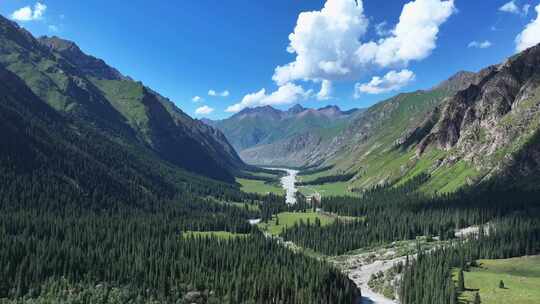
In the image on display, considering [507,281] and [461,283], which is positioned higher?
[507,281]

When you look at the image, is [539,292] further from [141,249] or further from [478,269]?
[141,249]

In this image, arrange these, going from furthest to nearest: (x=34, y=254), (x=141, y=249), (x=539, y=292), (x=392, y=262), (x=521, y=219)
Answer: (x=521, y=219), (x=392, y=262), (x=141, y=249), (x=34, y=254), (x=539, y=292)

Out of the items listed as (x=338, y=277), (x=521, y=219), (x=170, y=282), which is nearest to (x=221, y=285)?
(x=170, y=282)

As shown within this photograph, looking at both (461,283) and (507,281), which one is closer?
(461,283)

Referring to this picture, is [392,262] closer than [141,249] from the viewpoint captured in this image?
No

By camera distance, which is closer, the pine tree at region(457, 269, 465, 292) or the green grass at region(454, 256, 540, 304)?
the green grass at region(454, 256, 540, 304)

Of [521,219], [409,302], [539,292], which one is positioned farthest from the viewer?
[521,219]

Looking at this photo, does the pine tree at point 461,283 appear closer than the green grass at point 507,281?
No

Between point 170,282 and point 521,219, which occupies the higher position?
point 521,219
